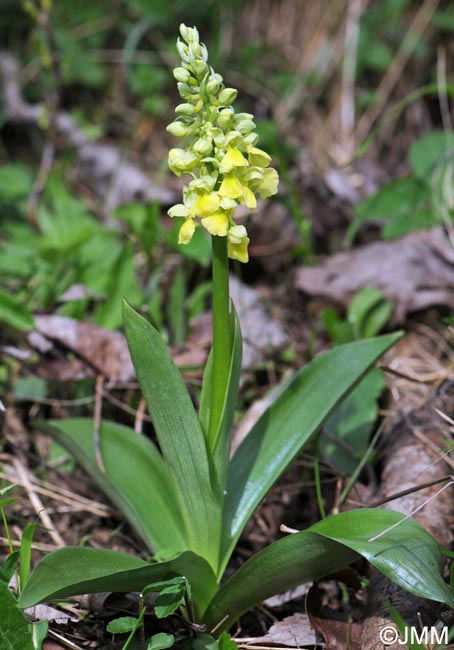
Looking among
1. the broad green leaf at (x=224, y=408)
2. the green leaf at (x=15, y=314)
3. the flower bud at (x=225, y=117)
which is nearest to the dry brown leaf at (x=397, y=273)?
the green leaf at (x=15, y=314)

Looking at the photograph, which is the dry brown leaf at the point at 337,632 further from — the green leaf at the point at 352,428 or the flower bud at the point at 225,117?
the flower bud at the point at 225,117

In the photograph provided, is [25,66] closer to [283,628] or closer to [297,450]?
[297,450]

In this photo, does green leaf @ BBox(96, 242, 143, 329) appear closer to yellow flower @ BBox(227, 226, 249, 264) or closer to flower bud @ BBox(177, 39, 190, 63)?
yellow flower @ BBox(227, 226, 249, 264)

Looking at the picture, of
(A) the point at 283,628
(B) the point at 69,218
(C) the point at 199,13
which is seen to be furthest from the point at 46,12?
(A) the point at 283,628

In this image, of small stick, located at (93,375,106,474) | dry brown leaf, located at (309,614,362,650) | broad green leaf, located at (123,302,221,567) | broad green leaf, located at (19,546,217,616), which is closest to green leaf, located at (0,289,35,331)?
small stick, located at (93,375,106,474)

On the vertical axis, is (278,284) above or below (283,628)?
above

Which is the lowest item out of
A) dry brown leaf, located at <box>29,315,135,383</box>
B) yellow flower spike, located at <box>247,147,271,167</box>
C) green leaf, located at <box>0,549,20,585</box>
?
green leaf, located at <box>0,549,20,585</box>
